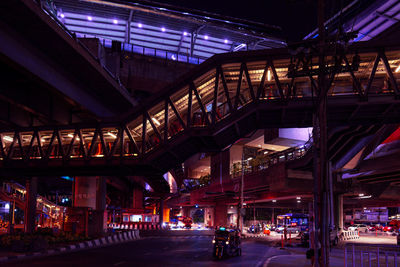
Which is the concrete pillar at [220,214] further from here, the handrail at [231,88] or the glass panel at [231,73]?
the glass panel at [231,73]

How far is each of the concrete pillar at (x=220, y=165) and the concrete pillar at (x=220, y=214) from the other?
5.15m

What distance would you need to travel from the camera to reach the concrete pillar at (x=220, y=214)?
252 ft

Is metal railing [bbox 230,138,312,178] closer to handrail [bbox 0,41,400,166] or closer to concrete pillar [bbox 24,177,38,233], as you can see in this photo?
handrail [bbox 0,41,400,166]

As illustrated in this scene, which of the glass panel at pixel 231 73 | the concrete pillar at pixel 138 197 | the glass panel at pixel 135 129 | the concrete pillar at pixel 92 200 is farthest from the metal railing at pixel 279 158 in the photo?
the concrete pillar at pixel 138 197

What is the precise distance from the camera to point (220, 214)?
259 ft

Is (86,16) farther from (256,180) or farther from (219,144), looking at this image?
(219,144)

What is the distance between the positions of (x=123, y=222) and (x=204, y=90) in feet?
138

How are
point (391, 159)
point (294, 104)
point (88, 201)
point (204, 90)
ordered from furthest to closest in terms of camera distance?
point (88, 201) → point (391, 159) → point (204, 90) → point (294, 104)

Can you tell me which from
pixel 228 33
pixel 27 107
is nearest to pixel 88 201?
pixel 27 107

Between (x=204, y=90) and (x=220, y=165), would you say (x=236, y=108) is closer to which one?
(x=204, y=90)

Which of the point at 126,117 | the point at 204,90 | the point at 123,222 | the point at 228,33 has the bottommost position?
the point at 123,222

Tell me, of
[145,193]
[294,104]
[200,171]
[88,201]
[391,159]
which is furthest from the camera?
[200,171]

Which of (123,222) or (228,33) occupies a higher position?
(228,33)

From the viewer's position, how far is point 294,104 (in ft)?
82.1
